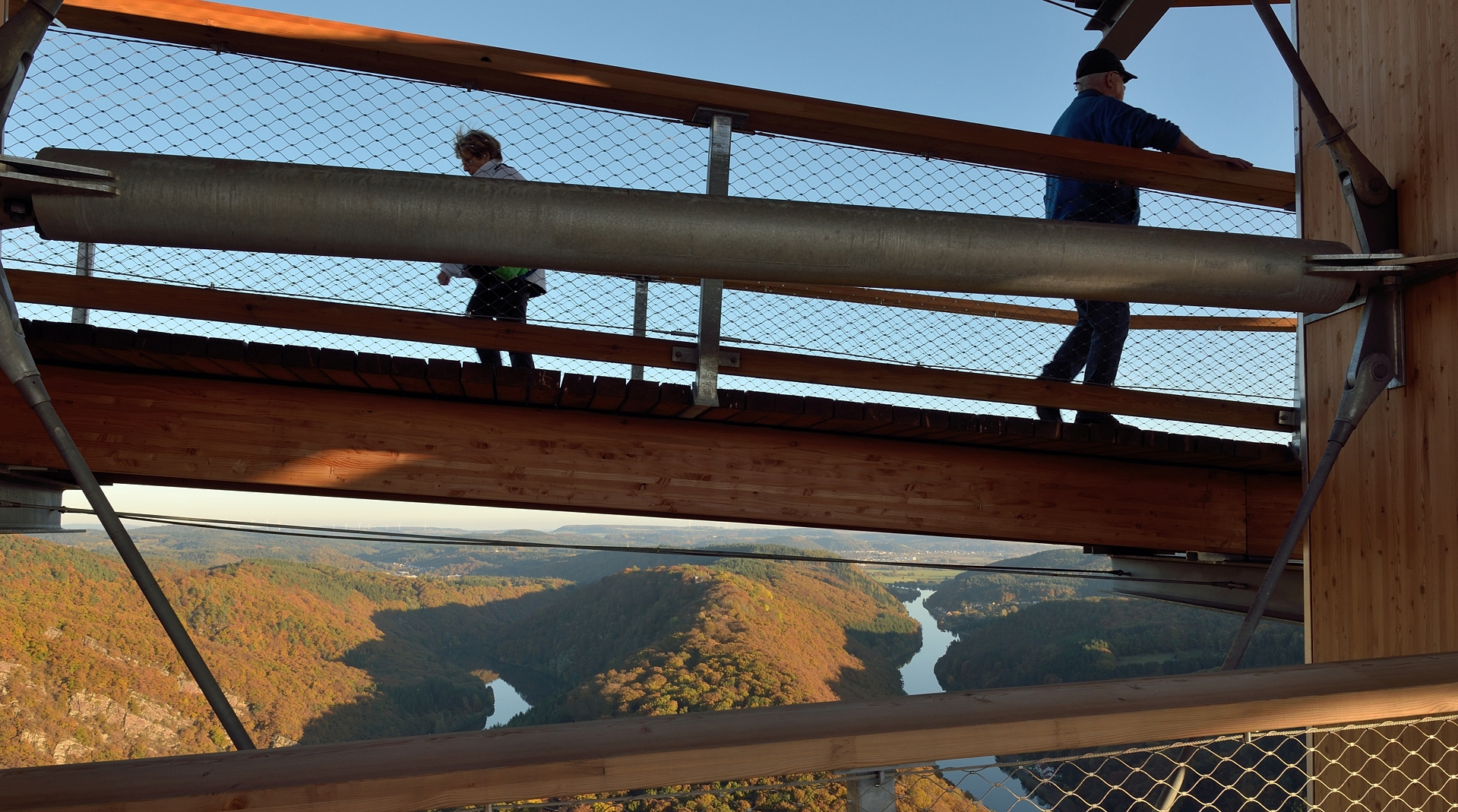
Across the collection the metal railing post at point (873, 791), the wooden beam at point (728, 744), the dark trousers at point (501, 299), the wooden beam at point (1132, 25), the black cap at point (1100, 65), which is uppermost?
the wooden beam at point (1132, 25)

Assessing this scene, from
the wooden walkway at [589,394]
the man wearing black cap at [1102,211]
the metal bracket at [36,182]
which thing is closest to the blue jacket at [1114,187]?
the man wearing black cap at [1102,211]

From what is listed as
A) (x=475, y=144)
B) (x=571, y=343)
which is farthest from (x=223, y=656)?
(x=571, y=343)

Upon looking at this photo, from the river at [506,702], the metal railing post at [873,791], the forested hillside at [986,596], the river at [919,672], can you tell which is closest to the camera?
the metal railing post at [873,791]

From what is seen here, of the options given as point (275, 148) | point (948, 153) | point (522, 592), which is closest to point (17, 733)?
point (522, 592)

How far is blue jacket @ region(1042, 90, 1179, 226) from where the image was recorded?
276 cm

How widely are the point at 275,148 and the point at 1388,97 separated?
308 cm

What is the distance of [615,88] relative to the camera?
226cm

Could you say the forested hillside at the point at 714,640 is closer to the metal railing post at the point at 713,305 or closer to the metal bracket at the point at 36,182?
the metal railing post at the point at 713,305

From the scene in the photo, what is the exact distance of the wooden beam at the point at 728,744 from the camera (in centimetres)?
80

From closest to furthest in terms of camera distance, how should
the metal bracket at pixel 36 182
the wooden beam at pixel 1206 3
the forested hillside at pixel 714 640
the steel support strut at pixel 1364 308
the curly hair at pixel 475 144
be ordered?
the metal bracket at pixel 36 182
the steel support strut at pixel 1364 308
the curly hair at pixel 475 144
the wooden beam at pixel 1206 3
the forested hillside at pixel 714 640

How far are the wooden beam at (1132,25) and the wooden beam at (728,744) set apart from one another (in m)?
3.98

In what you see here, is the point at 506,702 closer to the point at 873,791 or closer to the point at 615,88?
the point at 615,88

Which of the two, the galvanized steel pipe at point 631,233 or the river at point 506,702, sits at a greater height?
the galvanized steel pipe at point 631,233

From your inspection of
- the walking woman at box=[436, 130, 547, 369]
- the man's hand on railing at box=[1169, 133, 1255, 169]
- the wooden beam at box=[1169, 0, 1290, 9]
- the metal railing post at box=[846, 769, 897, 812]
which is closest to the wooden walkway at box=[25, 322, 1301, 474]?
the walking woman at box=[436, 130, 547, 369]
